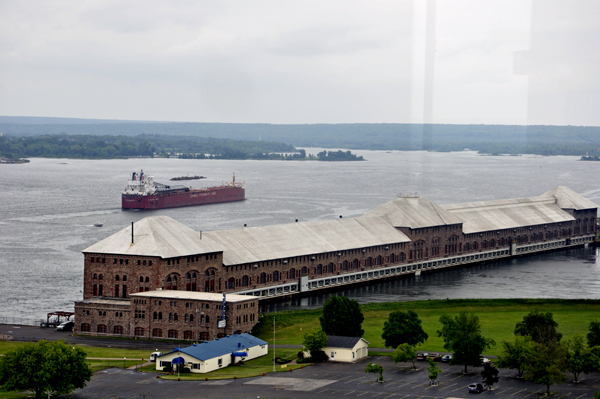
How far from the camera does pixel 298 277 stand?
3632 inches

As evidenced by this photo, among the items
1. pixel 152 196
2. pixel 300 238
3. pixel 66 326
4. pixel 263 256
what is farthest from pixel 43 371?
pixel 152 196

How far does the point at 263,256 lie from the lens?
8769cm

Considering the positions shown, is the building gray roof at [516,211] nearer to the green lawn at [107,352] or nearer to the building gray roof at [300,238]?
the building gray roof at [300,238]

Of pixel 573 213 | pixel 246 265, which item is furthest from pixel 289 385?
pixel 573 213

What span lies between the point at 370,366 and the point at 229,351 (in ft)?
34.7

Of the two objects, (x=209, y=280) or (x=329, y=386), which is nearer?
(x=329, y=386)

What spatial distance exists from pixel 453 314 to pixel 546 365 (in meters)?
25.9

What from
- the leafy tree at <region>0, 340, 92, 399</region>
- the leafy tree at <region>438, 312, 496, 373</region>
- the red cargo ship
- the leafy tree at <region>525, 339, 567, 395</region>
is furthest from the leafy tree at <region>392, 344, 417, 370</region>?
the red cargo ship

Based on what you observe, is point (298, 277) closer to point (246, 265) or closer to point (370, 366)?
point (246, 265)

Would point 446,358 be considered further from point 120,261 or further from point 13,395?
point 120,261

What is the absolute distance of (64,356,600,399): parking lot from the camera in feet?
167

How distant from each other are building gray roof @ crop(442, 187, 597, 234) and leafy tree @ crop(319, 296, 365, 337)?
56.2 m

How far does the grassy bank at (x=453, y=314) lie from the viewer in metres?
68.4

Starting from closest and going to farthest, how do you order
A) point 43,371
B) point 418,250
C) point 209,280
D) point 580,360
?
point 43,371
point 580,360
point 209,280
point 418,250
